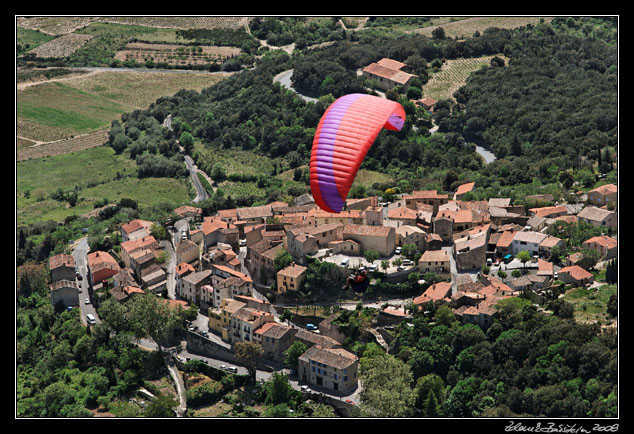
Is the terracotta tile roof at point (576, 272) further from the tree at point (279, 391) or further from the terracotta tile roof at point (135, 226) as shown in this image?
the terracotta tile roof at point (135, 226)

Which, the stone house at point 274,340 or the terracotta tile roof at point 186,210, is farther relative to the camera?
the terracotta tile roof at point 186,210

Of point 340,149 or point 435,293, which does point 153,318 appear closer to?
point 435,293

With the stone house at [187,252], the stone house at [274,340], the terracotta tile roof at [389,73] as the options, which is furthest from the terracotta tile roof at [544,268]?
the terracotta tile roof at [389,73]

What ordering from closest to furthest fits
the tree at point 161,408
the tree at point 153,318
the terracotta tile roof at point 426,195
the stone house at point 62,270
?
the tree at point 161,408
the tree at point 153,318
the stone house at point 62,270
the terracotta tile roof at point 426,195

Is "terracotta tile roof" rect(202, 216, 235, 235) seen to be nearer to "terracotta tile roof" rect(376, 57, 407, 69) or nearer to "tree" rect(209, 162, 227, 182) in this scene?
"tree" rect(209, 162, 227, 182)

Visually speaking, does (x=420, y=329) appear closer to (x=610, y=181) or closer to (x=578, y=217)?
(x=578, y=217)

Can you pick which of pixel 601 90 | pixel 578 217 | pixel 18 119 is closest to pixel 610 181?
pixel 578 217
